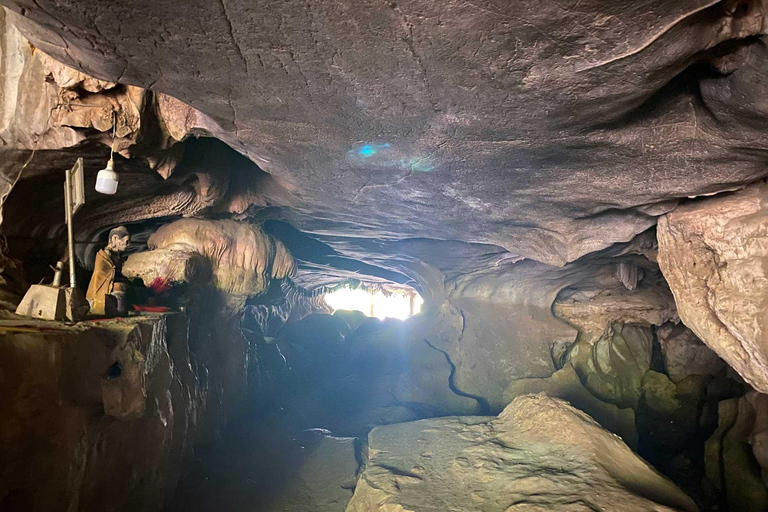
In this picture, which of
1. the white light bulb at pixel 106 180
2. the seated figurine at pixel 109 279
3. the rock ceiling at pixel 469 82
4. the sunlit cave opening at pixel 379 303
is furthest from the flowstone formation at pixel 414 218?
the sunlit cave opening at pixel 379 303

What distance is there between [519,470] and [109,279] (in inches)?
215

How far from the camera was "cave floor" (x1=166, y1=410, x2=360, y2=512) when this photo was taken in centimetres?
604

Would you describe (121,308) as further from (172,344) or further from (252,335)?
(252,335)

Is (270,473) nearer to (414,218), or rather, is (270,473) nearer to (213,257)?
(213,257)

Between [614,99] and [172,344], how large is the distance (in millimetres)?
5775

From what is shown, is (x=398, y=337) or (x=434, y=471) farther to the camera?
(x=398, y=337)

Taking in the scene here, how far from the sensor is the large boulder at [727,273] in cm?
355

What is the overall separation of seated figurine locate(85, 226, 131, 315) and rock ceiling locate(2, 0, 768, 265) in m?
2.51

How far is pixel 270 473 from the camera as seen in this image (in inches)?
279

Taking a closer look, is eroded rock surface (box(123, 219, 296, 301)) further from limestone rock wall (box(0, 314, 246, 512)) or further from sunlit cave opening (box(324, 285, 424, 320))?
sunlit cave opening (box(324, 285, 424, 320))

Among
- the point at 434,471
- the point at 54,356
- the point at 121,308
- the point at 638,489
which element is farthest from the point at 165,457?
the point at 638,489

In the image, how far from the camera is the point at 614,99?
293 cm

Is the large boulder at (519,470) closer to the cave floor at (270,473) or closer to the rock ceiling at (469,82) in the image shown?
the cave floor at (270,473)

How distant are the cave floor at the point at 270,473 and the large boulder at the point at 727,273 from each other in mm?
5135
